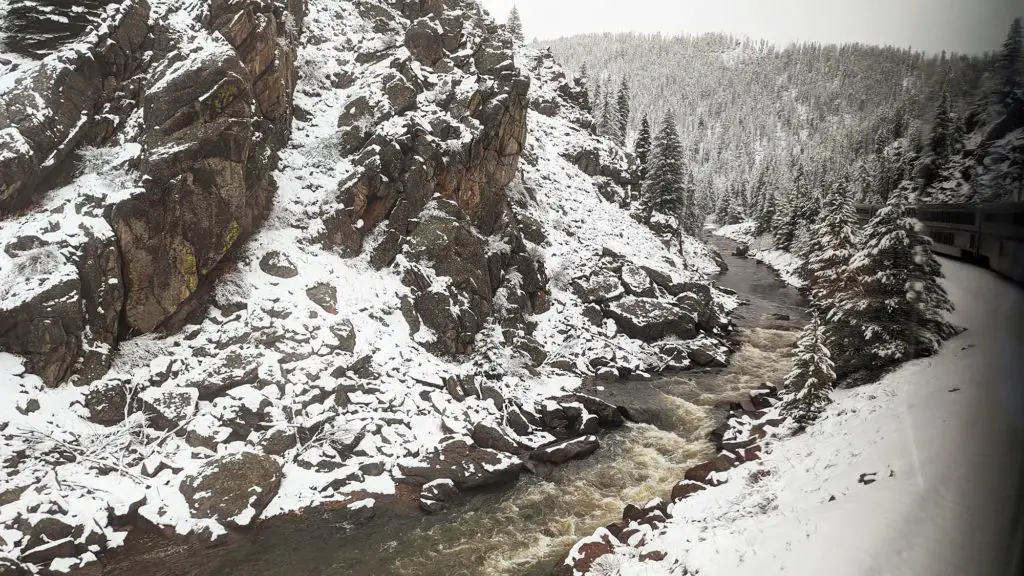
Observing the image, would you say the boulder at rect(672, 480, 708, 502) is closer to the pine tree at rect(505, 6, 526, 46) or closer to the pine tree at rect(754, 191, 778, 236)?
the pine tree at rect(505, 6, 526, 46)

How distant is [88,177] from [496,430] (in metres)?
18.0

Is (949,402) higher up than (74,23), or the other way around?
(74,23)

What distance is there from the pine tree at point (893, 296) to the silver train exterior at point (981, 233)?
0.08 meters

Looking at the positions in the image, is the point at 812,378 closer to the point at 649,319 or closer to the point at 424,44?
the point at 649,319

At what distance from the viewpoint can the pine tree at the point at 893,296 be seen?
255 centimetres

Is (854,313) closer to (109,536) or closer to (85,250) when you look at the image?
(109,536)

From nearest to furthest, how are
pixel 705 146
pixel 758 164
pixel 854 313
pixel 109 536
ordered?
pixel 109 536 < pixel 854 313 < pixel 758 164 < pixel 705 146

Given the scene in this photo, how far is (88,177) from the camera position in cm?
1798

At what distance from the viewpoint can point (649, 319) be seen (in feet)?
89.4

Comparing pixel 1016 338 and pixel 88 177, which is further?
pixel 88 177

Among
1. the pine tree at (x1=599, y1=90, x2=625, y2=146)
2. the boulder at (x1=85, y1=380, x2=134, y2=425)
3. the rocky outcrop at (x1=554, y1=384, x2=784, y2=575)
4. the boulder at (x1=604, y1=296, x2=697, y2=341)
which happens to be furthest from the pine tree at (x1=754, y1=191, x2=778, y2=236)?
the boulder at (x1=85, y1=380, x2=134, y2=425)

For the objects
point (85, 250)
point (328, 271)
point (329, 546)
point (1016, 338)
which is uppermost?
point (1016, 338)

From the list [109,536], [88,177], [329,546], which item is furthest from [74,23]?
[329,546]

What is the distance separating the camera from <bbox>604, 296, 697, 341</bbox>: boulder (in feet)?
88.6
